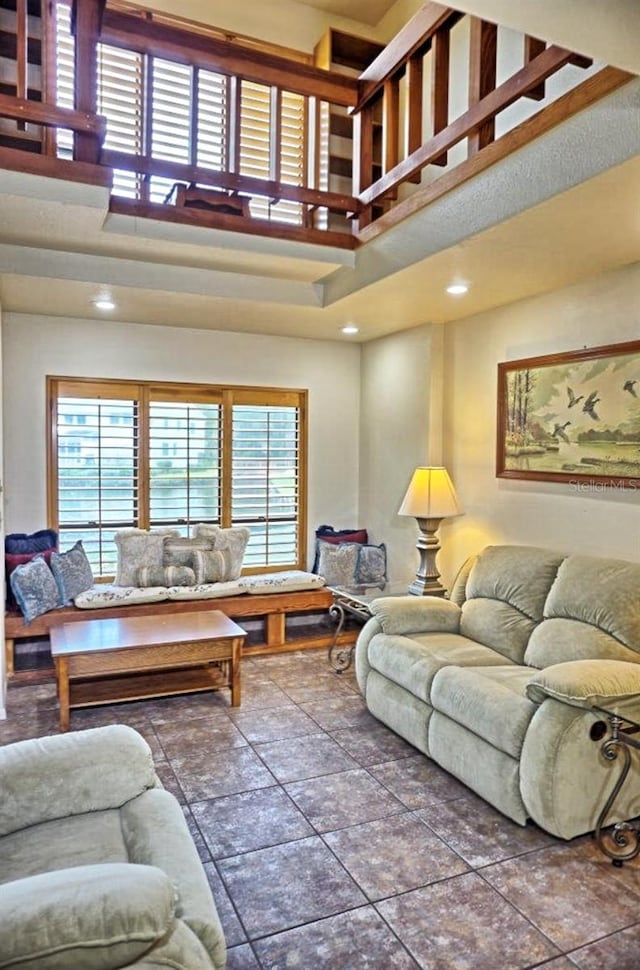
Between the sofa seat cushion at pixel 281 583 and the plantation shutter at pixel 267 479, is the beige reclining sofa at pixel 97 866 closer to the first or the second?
the sofa seat cushion at pixel 281 583

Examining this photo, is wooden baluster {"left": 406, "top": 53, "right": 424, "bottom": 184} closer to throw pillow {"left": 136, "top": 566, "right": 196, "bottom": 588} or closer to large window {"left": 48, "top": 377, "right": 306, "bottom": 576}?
large window {"left": 48, "top": 377, "right": 306, "bottom": 576}

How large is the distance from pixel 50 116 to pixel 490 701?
315 centimetres

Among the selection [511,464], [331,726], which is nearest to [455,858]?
[331,726]

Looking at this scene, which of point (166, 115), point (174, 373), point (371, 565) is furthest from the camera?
point (371, 565)

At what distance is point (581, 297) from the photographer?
3707 millimetres

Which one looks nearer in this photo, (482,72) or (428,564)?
(482,72)

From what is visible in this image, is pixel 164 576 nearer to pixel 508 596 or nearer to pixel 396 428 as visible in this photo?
pixel 396 428

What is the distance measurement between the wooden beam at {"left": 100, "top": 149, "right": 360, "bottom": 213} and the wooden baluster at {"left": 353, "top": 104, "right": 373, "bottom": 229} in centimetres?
10

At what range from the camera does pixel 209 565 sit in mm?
4883

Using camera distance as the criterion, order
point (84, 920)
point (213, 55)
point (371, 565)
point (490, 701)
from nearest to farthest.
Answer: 1. point (84, 920)
2. point (490, 701)
3. point (213, 55)
4. point (371, 565)

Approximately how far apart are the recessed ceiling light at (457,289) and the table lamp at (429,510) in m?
1.24

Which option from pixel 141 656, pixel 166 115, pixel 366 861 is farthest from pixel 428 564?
pixel 166 115

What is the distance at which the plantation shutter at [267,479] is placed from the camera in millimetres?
5551

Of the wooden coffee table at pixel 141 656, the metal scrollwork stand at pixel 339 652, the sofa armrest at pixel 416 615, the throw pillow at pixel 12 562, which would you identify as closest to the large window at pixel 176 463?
the throw pillow at pixel 12 562
